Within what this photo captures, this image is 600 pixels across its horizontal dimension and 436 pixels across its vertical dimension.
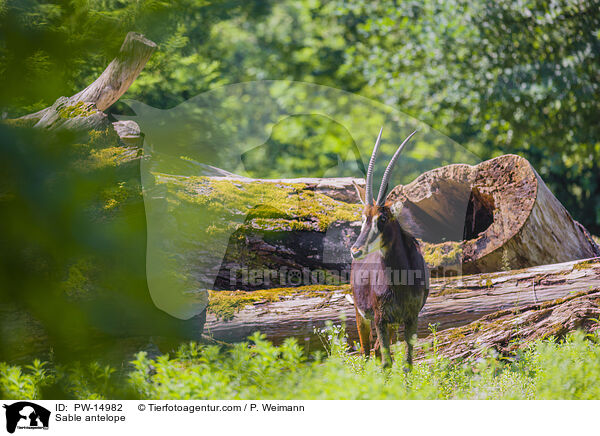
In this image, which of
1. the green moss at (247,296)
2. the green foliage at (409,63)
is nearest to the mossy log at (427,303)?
the green moss at (247,296)

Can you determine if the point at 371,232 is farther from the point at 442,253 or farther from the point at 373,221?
the point at 442,253

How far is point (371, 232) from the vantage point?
Answer: 9.07ft

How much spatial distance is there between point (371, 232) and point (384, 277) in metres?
0.29

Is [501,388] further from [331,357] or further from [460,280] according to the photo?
[331,357]

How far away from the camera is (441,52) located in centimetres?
434

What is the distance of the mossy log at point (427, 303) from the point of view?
2.98 metres

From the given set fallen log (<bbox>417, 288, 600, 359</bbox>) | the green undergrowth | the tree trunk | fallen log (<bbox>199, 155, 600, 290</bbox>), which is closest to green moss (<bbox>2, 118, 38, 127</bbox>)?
fallen log (<bbox>199, 155, 600, 290</bbox>)

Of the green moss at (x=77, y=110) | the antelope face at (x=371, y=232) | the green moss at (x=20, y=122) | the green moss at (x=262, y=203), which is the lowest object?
the antelope face at (x=371, y=232)

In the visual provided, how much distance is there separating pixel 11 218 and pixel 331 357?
2180 mm

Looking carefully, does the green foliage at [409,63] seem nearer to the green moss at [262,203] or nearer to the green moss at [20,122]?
the green moss at [262,203]

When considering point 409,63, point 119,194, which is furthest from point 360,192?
point 409,63

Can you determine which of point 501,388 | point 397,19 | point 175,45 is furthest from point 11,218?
point 397,19
